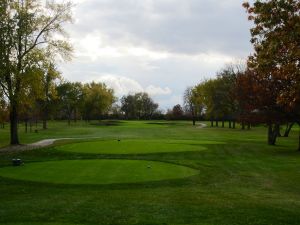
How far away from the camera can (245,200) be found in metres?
16.5

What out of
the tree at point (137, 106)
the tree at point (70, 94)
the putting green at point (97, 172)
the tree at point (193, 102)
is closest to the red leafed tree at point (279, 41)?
the putting green at point (97, 172)

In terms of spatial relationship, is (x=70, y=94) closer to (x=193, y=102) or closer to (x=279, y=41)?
(x=193, y=102)

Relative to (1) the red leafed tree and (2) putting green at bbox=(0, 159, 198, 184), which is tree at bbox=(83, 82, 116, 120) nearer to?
(2) putting green at bbox=(0, 159, 198, 184)

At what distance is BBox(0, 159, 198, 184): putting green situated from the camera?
68.0 feet

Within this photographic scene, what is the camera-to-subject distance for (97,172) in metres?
22.7

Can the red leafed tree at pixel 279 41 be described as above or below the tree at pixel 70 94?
below

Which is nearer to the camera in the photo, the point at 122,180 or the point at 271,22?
the point at 271,22

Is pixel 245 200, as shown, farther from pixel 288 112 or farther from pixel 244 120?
pixel 244 120

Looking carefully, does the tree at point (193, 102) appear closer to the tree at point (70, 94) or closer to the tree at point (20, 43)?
the tree at point (70, 94)

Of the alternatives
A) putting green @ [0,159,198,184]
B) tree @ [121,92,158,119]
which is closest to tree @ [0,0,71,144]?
putting green @ [0,159,198,184]

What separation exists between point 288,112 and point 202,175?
61.2 feet

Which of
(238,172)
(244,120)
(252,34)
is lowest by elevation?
(238,172)

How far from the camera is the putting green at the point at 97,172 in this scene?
68.0 ft

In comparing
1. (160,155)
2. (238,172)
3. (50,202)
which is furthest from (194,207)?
(160,155)
